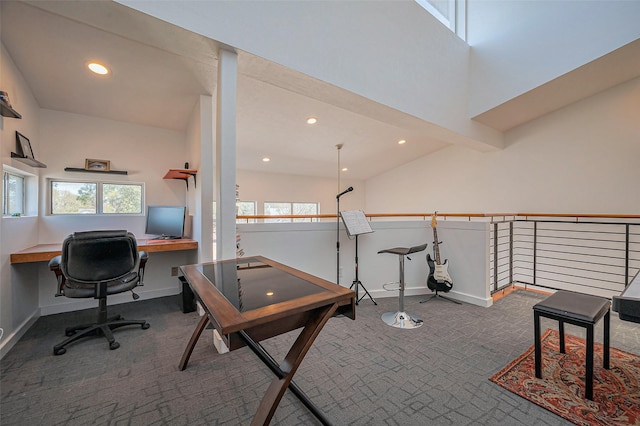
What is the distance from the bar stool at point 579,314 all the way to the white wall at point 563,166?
3.07 metres

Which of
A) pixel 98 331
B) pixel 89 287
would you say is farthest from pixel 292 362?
pixel 98 331

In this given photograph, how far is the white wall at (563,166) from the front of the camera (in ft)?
→ 12.0

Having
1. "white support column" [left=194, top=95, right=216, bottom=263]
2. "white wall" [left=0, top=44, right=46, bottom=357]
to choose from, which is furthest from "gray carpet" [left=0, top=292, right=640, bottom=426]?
"white support column" [left=194, top=95, right=216, bottom=263]

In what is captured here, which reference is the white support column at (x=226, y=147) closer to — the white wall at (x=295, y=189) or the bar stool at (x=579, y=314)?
the bar stool at (x=579, y=314)

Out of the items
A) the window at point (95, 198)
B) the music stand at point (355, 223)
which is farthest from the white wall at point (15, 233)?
the music stand at point (355, 223)

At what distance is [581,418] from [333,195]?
689 cm

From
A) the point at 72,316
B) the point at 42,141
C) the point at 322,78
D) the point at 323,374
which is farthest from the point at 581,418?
the point at 42,141

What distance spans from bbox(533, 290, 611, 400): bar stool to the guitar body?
1315mm

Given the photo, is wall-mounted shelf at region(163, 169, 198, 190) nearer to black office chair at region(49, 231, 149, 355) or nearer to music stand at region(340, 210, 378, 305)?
black office chair at region(49, 231, 149, 355)

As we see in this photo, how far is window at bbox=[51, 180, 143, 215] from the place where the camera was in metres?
3.09

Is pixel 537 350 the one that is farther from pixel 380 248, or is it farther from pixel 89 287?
pixel 89 287

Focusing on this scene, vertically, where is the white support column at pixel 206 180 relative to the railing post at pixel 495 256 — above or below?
above

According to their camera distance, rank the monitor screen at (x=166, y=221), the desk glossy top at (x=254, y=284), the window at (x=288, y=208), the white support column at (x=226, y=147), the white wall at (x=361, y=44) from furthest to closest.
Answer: the window at (x=288, y=208) → the monitor screen at (x=166, y=221) → the white support column at (x=226, y=147) → the white wall at (x=361, y=44) → the desk glossy top at (x=254, y=284)

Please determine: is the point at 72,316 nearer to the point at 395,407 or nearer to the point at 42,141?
the point at 42,141
